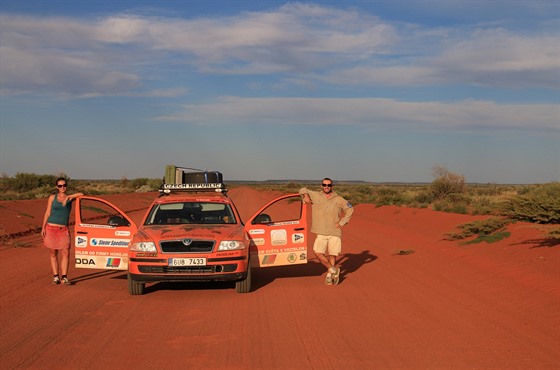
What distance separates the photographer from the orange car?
9.98m

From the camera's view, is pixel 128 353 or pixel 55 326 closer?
pixel 128 353

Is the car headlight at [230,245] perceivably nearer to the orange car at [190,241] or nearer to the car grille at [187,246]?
the orange car at [190,241]

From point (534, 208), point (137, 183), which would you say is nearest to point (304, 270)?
point (534, 208)

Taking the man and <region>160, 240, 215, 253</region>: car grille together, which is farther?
the man

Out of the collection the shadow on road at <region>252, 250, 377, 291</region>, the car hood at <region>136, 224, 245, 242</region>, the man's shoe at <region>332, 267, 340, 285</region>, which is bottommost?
the shadow on road at <region>252, 250, 377, 291</region>

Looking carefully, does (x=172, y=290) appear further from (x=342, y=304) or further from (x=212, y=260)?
(x=342, y=304)

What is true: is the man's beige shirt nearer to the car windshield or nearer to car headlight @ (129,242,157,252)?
the car windshield

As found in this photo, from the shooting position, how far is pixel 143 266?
10.0 meters

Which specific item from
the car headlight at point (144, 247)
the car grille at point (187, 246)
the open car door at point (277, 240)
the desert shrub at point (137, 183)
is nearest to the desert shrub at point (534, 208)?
the open car door at point (277, 240)

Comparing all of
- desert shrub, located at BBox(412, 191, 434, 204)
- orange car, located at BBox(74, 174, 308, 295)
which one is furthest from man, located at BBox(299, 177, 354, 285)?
desert shrub, located at BBox(412, 191, 434, 204)

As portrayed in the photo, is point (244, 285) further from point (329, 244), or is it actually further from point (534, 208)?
point (534, 208)

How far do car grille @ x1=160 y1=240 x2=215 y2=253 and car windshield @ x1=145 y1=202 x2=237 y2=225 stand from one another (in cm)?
118

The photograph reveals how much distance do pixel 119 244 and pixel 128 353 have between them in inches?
179

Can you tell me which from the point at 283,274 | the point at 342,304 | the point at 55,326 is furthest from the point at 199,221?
the point at 55,326
